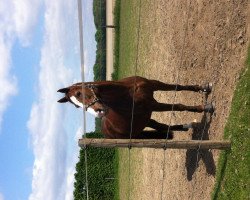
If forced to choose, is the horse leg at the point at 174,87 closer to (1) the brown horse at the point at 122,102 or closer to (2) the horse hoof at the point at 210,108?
(1) the brown horse at the point at 122,102

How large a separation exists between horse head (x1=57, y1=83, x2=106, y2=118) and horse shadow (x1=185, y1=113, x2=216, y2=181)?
2.23 m

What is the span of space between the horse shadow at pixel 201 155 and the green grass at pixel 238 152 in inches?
25.8

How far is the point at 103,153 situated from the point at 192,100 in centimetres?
1467

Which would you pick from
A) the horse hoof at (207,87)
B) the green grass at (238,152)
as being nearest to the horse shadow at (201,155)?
the horse hoof at (207,87)

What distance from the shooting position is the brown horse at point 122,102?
303 inches

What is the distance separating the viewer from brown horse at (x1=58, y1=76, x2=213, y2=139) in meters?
7.70

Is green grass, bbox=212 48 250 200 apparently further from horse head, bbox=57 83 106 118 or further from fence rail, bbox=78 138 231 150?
horse head, bbox=57 83 106 118

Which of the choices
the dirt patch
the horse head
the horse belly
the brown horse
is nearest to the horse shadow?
the dirt patch

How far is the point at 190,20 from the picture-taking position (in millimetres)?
10602

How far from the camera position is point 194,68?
993 cm

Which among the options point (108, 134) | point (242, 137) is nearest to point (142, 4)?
point (108, 134)

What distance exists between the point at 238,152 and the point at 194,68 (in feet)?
11.0

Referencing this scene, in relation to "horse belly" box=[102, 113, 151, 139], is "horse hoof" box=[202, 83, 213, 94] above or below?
above

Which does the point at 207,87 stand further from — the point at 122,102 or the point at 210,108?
the point at 122,102
